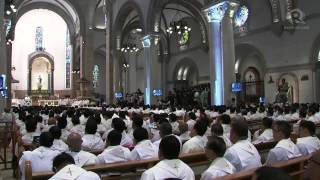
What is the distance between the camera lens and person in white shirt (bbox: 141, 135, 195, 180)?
318cm

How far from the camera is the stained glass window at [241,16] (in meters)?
26.5

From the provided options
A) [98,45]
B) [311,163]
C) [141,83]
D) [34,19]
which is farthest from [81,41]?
[311,163]

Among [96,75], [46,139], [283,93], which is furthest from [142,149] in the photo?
[96,75]

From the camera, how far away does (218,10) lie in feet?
57.1

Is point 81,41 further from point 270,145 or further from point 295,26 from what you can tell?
point 270,145

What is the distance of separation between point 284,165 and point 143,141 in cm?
202

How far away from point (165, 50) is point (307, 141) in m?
31.8

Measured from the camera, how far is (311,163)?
280cm

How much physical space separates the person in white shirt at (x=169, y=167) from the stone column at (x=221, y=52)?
14.3 m

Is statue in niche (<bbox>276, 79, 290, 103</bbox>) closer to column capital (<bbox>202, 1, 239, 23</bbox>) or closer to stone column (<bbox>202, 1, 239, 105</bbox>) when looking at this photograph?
stone column (<bbox>202, 1, 239, 105</bbox>)

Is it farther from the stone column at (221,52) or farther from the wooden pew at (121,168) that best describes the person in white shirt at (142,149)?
the stone column at (221,52)

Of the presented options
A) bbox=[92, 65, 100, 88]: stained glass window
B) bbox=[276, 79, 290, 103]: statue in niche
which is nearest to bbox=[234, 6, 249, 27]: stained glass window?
bbox=[276, 79, 290, 103]: statue in niche

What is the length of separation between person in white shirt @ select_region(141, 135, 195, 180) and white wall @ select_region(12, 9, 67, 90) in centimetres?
4410

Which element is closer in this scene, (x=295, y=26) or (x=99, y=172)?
(x=99, y=172)
